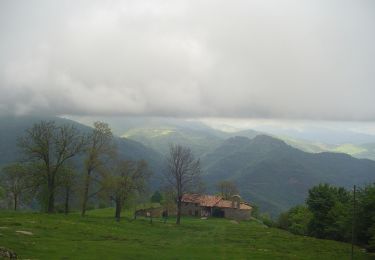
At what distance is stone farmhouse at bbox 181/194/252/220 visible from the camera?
137375mm

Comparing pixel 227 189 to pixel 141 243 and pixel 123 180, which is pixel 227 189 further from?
pixel 141 243

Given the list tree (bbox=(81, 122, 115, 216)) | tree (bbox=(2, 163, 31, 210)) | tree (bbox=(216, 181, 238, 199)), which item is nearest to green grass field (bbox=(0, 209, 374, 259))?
tree (bbox=(81, 122, 115, 216))

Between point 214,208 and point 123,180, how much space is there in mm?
52758

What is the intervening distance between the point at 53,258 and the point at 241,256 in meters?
24.8

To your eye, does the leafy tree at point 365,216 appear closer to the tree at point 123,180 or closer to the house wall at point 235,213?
the tree at point 123,180

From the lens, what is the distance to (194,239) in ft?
236

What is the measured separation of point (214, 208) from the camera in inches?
5463

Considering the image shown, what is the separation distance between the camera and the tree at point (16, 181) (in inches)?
3692

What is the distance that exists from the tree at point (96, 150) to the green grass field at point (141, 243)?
34.7 feet

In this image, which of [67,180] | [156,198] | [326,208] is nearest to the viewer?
[67,180]

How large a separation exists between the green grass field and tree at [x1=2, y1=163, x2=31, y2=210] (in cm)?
2120

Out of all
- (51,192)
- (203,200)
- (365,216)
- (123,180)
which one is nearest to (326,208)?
(365,216)

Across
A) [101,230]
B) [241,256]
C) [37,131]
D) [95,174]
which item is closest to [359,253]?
[241,256]

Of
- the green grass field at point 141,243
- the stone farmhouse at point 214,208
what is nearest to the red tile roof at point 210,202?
the stone farmhouse at point 214,208
